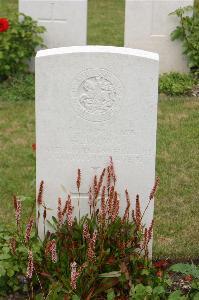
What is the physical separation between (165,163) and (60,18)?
11.2 feet

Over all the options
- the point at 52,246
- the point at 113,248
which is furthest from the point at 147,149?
the point at 52,246

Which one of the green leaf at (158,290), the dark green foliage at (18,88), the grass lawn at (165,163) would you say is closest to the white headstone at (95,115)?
the grass lawn at (165,163)

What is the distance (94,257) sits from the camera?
4199mm

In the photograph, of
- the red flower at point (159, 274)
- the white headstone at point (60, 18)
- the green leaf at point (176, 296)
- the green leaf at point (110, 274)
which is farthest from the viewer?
the white headstone at point (60, 18)

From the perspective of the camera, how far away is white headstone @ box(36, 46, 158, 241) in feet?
14.3

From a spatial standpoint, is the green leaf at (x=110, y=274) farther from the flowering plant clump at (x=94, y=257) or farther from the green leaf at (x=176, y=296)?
the green leaf at (x=176, y=296)

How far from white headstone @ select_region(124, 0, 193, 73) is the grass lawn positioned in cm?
Answer: 108

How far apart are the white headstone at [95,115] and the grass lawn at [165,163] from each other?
0.41 meters

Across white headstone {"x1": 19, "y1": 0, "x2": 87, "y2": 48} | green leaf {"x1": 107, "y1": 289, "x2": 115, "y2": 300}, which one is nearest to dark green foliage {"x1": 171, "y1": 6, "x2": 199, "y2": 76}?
white headstone {"x1": 19, "y1": 0, "x2": 87, "y2": 48}

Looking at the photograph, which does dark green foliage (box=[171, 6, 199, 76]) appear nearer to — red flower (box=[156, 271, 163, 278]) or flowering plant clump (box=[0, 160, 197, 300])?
flowering plant clump (box=[0, 160, 197, 300])

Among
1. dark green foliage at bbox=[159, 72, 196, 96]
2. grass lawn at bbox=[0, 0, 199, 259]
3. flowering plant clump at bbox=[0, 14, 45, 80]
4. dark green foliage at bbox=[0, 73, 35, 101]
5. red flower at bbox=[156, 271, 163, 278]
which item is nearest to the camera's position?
red flower at bbox=[156, 271, 163, 278]

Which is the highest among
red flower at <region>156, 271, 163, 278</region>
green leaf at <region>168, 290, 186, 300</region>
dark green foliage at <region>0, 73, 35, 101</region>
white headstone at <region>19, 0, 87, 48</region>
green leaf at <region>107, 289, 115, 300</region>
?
white headstone at <region>19, 0, 87, 48</region>

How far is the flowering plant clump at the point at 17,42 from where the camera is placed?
9094 millimetres

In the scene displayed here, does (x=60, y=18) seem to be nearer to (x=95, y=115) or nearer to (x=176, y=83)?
(x=176, y=83)
